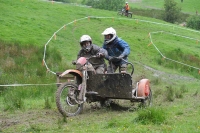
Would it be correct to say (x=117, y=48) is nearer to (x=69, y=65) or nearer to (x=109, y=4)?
(x=69, y=65)

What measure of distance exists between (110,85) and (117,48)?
4.74 feet

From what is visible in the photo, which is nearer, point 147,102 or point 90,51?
point 90,51

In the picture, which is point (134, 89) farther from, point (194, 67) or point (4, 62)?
point (194, 67)

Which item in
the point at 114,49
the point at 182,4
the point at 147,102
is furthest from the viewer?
the point at 182,4

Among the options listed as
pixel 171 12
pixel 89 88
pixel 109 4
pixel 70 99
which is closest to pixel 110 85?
pixel 89 88

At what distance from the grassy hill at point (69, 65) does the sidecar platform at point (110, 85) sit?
0.46m

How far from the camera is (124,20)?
38875 millimetres

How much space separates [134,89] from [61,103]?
2277 mm

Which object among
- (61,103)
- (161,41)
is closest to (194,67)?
(161,41)

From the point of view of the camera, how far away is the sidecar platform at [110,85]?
34.4 ft

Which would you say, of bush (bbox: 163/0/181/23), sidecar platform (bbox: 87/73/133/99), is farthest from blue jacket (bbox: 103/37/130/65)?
bush (bbox: 163/0/181/23)

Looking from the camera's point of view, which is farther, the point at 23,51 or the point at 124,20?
the point at 124,20

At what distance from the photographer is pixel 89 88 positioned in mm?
10539

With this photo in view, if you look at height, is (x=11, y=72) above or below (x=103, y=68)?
below
